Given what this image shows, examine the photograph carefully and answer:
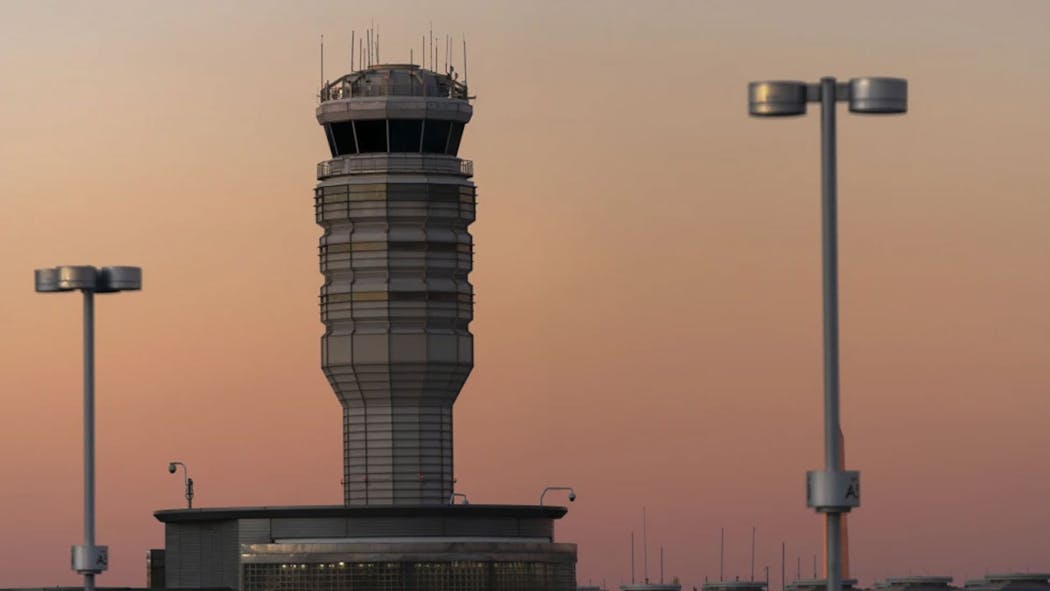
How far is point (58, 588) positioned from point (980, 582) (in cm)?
5614

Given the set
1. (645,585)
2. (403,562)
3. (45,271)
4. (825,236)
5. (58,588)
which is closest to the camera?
(825,236)

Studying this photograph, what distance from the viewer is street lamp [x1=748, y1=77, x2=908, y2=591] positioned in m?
101

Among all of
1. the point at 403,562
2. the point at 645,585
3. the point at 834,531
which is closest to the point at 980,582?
the point at 645,585

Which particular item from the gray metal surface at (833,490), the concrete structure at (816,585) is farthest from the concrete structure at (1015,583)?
the gray metal surface at (833,490)

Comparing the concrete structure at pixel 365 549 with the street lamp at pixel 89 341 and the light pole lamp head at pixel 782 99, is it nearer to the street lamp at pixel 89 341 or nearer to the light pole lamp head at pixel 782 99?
the street lamp at pixel 89 341

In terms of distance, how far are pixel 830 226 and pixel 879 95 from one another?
4.93 m

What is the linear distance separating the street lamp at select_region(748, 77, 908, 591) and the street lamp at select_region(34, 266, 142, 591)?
42.9m

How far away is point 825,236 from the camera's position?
10081 cm

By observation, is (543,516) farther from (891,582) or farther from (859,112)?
(859,112)

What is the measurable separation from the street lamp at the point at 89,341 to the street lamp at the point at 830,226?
42893 mm

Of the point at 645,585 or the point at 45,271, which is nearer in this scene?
the point at 45,271

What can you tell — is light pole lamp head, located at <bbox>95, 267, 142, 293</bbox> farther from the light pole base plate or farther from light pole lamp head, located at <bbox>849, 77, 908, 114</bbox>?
light pole lamp head, located at <bbox>849, 77, 908, 114</bbox>

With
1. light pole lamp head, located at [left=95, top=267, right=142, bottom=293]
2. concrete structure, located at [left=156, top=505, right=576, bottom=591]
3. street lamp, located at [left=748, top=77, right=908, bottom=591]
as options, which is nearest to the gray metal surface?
street lamp, located at [left=748, top=77, right=908, bottom=591]

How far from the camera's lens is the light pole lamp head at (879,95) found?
335 ft
